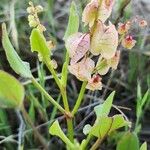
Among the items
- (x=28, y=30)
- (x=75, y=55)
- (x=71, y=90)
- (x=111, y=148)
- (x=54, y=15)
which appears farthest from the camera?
(x=54, y=15)

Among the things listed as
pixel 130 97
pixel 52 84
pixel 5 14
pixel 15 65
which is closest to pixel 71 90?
pixel 52 84

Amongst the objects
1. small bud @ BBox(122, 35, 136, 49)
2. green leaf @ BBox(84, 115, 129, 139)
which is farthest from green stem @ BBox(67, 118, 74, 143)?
small bud @ BBox(122, 35, 136, 49)

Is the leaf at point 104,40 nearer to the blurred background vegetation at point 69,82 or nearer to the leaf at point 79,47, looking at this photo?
the leaf at point 79,47

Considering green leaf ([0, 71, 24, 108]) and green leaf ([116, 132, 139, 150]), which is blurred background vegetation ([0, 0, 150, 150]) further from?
green leaf ([0, 71, 24, 108])

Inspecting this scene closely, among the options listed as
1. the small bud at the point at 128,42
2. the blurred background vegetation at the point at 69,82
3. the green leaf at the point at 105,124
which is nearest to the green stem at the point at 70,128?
the green leaf at the point at 105,124

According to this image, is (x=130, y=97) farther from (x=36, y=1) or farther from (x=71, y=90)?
(x=36, y=1)

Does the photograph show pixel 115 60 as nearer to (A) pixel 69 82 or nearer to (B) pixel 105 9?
(B) pixel 105 9

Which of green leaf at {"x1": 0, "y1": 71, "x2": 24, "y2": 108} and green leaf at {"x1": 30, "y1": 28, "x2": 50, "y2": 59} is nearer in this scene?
green leaf at {"x1": 0, "y1": 71, "x2": 24, "y2": 108}
